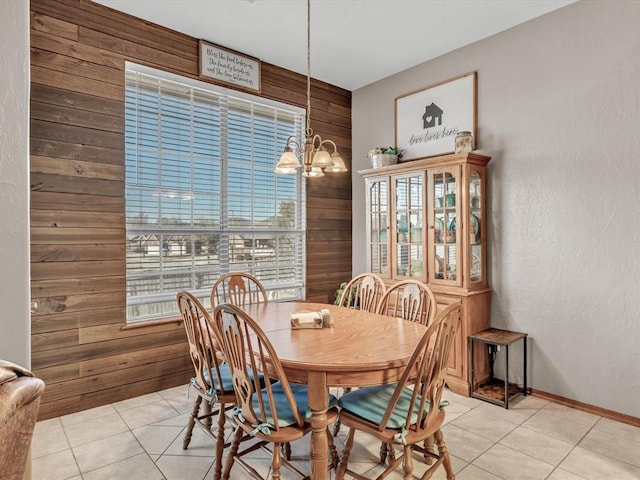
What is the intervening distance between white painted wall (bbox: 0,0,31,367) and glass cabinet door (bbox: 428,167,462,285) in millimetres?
2860

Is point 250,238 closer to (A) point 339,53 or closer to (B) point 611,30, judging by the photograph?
(A) point 339,53

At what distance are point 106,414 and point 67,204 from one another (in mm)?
1521

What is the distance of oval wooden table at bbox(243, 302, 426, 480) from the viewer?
1.71 m

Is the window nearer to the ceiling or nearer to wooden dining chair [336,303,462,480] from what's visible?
the ceiling

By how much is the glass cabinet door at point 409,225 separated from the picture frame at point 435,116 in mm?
425

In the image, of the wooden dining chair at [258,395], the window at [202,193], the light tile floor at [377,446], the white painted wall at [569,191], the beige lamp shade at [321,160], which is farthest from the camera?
the window at [202,193]

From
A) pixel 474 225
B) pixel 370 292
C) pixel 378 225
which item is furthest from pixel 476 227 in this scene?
pixel 370 292

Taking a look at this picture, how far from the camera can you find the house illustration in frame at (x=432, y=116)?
3.77m

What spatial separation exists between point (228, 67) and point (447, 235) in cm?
246

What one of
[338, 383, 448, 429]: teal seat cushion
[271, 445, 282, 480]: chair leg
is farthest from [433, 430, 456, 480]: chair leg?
[271, 445, 282, 480]: chair leg

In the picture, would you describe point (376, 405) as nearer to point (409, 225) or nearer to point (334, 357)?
point (334, 357)

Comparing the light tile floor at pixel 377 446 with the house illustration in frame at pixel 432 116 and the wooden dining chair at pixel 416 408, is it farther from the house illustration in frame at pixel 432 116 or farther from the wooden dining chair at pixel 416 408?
the house illustration in frame at pixel 432 116

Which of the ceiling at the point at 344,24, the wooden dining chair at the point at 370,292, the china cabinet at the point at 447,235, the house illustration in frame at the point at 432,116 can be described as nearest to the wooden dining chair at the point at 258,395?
the wooden dining chair at the point at 370,292

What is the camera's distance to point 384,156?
13.1 ft
